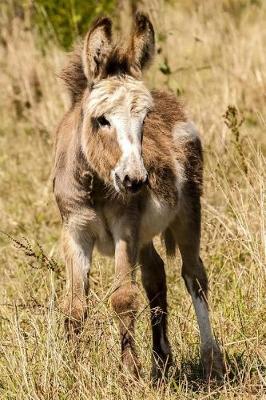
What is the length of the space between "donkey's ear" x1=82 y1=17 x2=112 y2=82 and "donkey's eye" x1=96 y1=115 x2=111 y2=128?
1.02ft

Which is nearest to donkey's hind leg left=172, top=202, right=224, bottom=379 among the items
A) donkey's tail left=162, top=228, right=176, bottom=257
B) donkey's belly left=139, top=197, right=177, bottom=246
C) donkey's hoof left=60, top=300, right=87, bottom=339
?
donkey's tail left=162, top=228, right=176, bottom=257

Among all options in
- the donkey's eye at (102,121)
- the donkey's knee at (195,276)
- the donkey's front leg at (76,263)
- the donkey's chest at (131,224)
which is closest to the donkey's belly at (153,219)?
the donkey's chest at (131,224)

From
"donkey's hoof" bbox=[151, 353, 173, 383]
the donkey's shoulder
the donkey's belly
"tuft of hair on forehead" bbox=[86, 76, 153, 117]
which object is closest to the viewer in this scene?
"tuft of hair on forehead" bbox=[86, 76, 153, 117]

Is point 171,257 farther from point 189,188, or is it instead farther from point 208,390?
point 208,390

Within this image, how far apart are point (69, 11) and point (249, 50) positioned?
2.29m

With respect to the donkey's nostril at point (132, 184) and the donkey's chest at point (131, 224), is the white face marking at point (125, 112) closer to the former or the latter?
the donkey's nostril at point (132, 184)

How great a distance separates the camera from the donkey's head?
5262 mm

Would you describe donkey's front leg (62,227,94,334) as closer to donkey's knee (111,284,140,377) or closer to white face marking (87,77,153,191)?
donkey's knee (111,284,140,377)

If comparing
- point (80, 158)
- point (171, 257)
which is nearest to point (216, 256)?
point (171, 257)

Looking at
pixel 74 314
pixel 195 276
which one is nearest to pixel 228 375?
pixel 74 314

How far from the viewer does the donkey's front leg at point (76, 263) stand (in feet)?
18.8

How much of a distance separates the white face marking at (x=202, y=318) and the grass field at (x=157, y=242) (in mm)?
99

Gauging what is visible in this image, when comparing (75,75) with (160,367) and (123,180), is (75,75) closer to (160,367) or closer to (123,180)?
(123,180)

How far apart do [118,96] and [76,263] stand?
1.11 m
